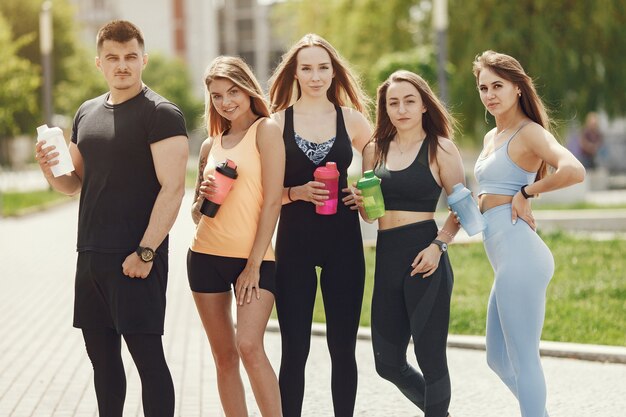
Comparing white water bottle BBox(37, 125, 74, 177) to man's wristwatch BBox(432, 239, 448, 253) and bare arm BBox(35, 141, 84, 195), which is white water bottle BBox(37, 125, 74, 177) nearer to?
bare arm BBox(35, 141, 84, 195)

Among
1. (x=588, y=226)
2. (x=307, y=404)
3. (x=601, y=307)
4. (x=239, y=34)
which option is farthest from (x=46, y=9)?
(x=239, y=34)

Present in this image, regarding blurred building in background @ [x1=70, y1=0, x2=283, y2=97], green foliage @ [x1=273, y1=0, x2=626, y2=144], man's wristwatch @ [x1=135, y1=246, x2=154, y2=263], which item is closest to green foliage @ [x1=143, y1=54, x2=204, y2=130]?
blurred building in background @ [x1=70, y1=0, x2=283, y2=97]

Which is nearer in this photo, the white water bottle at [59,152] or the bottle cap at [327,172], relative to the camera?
the white water bottle at [59,152]

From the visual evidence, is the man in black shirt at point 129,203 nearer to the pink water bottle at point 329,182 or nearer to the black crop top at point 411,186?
the pink water bottle at point 329,182

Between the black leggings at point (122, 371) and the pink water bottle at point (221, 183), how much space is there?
1.89ft

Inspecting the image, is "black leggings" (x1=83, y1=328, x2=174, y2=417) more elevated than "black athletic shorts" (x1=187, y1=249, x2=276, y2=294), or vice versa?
"black athletic shorts" (x1=187, y1=249, x2=276, y2=294)

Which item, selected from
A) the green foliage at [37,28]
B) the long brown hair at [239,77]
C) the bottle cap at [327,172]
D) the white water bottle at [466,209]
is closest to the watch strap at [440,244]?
the white water bottle at [466,209]

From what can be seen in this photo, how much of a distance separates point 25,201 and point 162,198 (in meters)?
24.4

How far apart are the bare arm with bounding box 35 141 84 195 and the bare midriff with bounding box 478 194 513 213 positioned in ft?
5.83

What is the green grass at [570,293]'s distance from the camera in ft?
27.5

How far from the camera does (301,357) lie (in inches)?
197

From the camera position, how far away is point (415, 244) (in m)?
4.95

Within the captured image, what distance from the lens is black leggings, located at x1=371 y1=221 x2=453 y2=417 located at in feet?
16.1

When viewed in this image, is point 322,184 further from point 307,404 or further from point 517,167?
point 307,404
